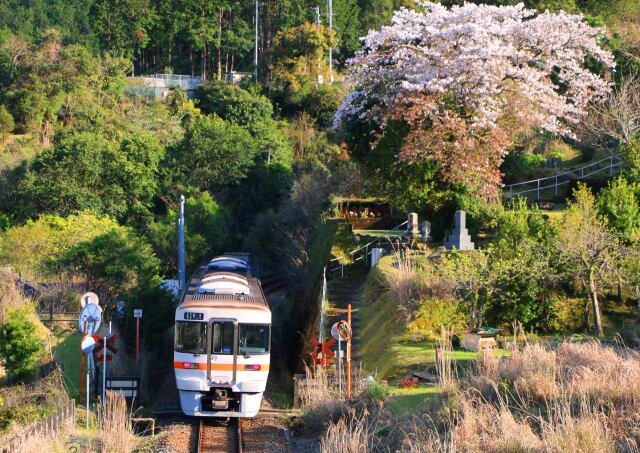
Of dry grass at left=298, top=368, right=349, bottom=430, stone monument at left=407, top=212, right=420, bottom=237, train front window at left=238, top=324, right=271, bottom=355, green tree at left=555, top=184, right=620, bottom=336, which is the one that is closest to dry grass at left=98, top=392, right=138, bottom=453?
dry grass at left=298, top=368, right=349, bottom=430

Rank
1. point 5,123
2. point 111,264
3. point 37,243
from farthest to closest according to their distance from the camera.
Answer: point 5,123, point 37,243, point 111,264

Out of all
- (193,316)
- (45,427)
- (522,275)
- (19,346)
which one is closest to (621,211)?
(522,275)

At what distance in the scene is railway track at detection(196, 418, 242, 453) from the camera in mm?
14789

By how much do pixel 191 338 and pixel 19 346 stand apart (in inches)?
205

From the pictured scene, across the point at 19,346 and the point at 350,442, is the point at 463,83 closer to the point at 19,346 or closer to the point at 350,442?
the point at 19,346

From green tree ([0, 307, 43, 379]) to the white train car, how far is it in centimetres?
476

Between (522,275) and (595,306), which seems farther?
(522,275)

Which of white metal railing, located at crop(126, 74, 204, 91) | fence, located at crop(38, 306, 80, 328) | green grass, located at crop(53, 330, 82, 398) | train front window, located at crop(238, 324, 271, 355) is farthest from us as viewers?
white metal railing, located at crop(126, 74, 204, 91)

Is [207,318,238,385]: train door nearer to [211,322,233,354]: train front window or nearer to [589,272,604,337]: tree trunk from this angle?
[211,322,233,354]: train front window

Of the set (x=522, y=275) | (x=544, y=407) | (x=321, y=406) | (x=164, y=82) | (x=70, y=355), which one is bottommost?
(x=321, y=406)

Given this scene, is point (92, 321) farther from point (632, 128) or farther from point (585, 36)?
point (632, 128)

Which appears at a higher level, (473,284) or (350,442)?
(473,284)

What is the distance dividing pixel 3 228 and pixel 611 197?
2957 cm

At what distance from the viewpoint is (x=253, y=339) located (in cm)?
1695
